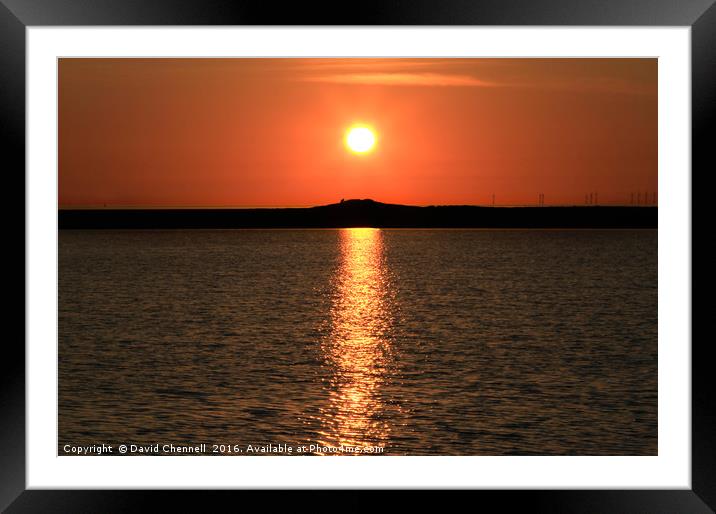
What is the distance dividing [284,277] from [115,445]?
32277mm

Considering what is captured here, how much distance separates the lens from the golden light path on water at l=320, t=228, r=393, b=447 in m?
12.4

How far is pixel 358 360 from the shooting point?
2053cm

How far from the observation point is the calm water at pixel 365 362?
1250 centimetres

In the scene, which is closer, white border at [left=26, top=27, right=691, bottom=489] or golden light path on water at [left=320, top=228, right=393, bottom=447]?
white border at [left=26, top=27, right=691, bottom=489]

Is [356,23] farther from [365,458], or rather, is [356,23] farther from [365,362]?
[365,362]

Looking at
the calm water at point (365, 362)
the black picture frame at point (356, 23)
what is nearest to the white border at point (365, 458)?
the black picture frame at point (356, 23)

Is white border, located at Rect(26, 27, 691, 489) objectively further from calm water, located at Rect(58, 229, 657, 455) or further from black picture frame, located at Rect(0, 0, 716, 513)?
calm water, located at Rect(58, 229, 657, 455)

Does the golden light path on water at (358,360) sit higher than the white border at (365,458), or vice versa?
the white border at (365,458)

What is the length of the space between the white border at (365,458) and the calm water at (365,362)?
335 inches

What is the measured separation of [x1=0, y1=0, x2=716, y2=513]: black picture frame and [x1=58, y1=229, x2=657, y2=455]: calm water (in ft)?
28.0

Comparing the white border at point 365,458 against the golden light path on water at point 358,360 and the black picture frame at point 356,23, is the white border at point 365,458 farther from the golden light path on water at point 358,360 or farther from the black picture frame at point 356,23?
the golden light path on water at point 358,360

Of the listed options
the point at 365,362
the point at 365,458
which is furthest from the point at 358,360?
the point at 365,458

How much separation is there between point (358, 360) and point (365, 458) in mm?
17729

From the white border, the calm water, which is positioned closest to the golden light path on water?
the calm water
